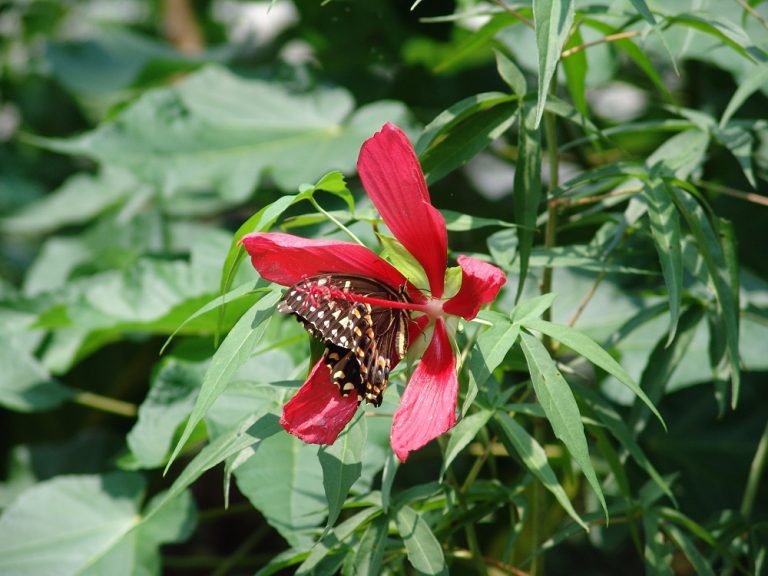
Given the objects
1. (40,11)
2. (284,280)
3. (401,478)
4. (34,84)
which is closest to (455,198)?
(401,478)

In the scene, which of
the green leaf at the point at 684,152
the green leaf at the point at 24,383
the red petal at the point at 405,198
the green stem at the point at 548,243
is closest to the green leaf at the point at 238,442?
the red petal at the point at 405,198

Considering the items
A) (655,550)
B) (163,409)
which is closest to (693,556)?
(655,550)

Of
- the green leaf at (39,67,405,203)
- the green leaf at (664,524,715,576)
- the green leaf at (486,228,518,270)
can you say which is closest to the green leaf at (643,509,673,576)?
the green leaf at (664,524,715,576)

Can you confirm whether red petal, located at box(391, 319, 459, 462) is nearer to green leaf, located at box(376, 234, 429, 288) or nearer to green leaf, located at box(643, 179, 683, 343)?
green leaf, located at box(376, 234, 429, 288)

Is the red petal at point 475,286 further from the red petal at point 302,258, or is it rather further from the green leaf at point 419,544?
the green leaf at point 419,544

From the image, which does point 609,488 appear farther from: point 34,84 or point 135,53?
point 34,84

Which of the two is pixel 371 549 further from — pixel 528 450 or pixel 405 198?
pixel 405 198

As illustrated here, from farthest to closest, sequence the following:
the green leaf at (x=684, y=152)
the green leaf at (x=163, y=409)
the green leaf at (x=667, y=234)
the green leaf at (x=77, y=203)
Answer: the green leaf at (x=77, y=203)
the green leaf at (x=163, y=409)
the green leaf at (x=684, y=152)
the green leaf at (x=667, y=234)
